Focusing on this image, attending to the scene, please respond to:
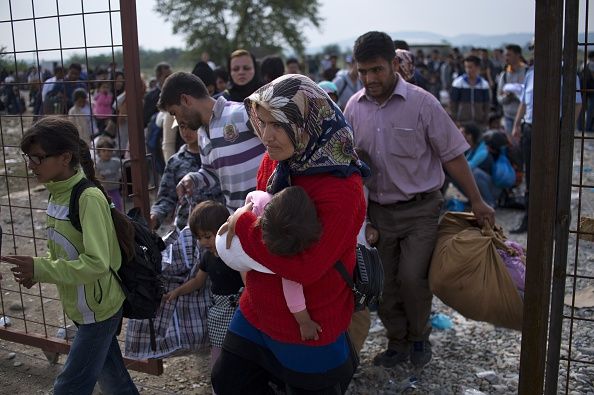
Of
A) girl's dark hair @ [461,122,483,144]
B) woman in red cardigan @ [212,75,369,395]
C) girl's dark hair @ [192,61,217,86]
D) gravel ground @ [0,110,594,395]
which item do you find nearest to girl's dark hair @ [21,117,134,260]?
woman in red cardigan @ [212,75,369,395]

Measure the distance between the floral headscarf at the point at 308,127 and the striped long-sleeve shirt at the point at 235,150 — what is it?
1067mm

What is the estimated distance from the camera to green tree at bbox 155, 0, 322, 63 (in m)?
36.0

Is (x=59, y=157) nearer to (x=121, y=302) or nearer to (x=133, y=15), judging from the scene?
(x=121, y=302)

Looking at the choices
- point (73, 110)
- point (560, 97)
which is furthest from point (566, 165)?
point (73, 110)

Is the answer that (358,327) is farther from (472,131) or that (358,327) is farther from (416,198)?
(472,131)

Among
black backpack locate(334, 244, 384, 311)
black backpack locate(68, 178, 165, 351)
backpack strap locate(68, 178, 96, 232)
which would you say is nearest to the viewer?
black backpack locate(334, 244, 384, 311)

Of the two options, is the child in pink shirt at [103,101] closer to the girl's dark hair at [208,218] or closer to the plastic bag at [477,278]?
the girl's dark hair at [208,218]

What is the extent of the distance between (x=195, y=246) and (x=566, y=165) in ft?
6.48

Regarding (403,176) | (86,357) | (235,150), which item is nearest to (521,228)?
(403,176)

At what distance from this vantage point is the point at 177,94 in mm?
3305

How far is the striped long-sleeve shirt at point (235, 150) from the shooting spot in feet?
10.9

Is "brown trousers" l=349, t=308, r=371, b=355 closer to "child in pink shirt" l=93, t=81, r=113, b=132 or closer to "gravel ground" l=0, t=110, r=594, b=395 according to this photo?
"gravel ground" l=0, t=110, r=594, b=395

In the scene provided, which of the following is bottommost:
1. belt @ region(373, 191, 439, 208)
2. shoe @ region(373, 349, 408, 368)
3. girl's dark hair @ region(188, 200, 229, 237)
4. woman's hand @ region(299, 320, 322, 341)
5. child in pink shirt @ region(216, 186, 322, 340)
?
shoe @ region(373, 349, 408, 368)

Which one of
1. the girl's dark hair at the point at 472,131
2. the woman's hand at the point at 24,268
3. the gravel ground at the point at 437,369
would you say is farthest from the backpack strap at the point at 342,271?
the girl's dark hair at the point at 472,131
